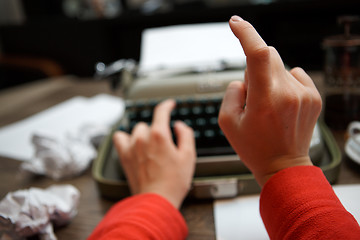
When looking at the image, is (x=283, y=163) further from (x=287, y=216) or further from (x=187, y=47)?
(x=187, y=47)

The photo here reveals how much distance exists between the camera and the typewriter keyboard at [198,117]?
1.65 feet

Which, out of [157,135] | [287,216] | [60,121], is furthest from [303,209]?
[60,121]

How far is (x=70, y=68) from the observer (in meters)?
1.42

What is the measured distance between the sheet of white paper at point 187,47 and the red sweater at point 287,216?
0.47m

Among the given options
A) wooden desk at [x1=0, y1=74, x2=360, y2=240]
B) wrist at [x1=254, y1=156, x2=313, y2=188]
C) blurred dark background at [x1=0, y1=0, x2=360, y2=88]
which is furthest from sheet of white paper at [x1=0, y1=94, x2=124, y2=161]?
wrist at [x1=254, y1=156, x2=313, y2=188]

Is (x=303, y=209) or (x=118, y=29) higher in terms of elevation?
(x=118, y=29)

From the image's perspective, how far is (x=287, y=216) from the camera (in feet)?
0.90

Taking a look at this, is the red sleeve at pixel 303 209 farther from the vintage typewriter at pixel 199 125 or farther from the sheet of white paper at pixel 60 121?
the sheet of white paper at pixel 60 121

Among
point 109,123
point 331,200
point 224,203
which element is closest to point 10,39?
point 109,123

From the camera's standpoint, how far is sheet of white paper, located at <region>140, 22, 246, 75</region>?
747 mm

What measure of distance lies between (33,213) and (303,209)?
0.33 m

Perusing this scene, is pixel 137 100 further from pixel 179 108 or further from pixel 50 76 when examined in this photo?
pixel 50 76

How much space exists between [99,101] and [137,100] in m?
0.36

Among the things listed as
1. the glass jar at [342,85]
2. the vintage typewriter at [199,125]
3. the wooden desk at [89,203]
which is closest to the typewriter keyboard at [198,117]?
the vintage typewriter at [199,125]
